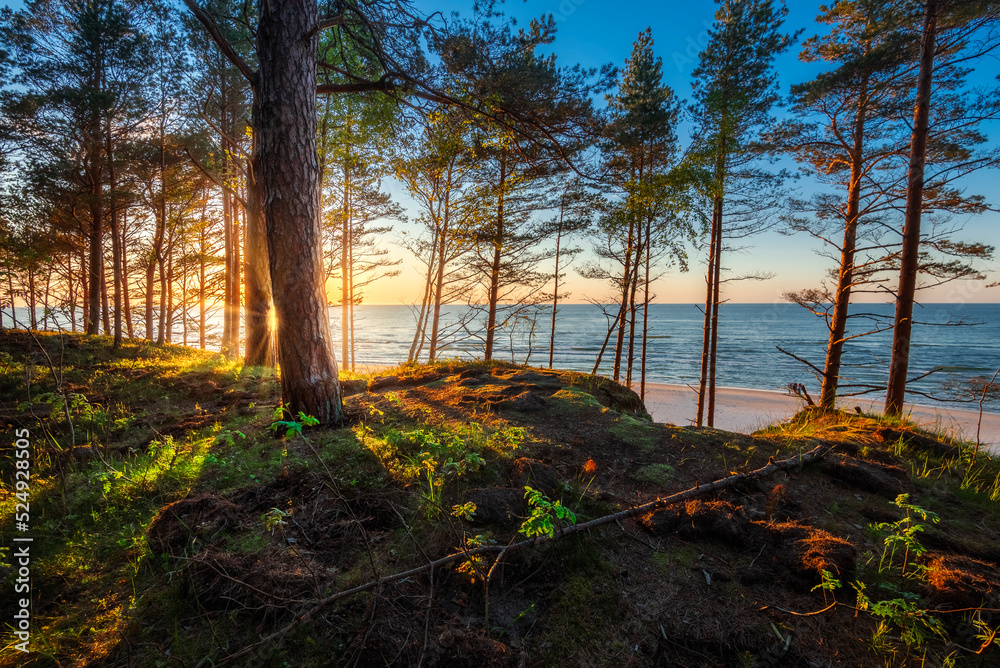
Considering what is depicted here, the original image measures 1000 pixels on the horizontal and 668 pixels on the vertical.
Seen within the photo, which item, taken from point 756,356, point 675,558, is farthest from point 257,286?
point 756,356

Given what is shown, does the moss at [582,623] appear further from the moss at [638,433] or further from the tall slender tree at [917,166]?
the tall slender tree at [917,166]

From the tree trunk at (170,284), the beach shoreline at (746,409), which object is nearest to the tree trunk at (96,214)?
the tree trunk at (170,284)

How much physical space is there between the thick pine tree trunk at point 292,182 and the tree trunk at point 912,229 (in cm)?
877

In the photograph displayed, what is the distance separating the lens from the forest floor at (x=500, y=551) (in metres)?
1.42

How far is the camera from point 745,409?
19.7 metres

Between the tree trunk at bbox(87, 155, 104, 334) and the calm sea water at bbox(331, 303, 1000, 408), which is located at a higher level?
the tree trunk at bbox(87, 155, 104, 334)

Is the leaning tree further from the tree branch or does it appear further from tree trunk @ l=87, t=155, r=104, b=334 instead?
tree trunk @ l=87, t=155, r=104, b=334

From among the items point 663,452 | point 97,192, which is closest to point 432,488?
point 663,452

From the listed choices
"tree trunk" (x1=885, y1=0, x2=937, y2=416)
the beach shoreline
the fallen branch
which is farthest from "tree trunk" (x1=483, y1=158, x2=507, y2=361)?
the fallen branch

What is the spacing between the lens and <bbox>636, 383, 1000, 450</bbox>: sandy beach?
55.1ft

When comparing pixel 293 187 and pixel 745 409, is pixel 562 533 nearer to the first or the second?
pixel 293 187

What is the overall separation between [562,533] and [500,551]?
0.35 metres

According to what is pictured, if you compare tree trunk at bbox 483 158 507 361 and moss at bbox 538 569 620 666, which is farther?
tree trunk at bbox 483 158 507 361

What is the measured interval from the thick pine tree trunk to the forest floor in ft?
2.24
